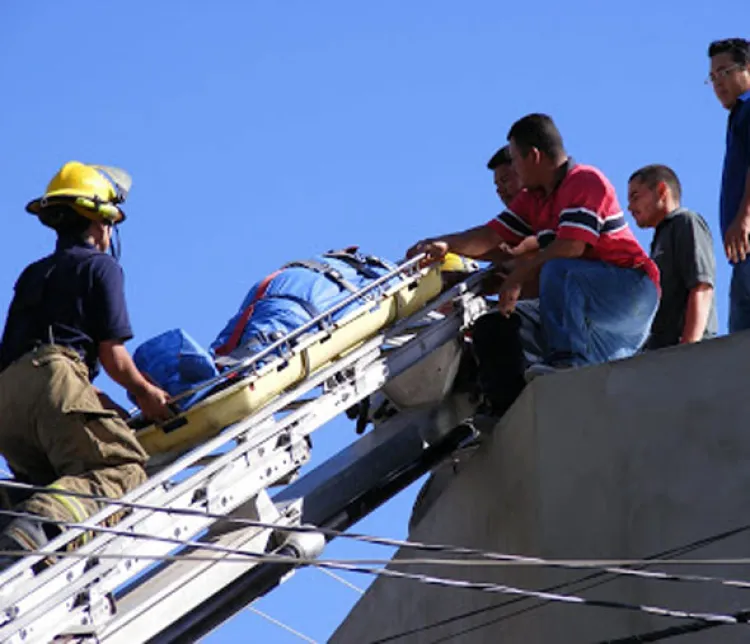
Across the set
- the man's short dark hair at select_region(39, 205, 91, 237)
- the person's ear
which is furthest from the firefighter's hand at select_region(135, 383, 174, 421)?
the person's ear

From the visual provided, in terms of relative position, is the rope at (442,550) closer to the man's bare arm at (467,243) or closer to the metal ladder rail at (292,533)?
the metal ladder rail at (292,533)

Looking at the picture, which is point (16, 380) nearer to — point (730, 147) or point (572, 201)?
point (572, 201)

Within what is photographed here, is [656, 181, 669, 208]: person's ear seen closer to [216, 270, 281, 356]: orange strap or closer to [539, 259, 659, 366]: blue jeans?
[539, 259, 659, 366]: blue jeans

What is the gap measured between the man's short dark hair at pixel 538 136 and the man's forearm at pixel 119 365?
2.84 meters

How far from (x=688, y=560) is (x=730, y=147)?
2.74 meters

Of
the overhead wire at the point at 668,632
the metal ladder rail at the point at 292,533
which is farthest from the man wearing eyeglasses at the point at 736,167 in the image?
the overhead wire at the point at 668,632

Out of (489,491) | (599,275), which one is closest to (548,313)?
(599,275)

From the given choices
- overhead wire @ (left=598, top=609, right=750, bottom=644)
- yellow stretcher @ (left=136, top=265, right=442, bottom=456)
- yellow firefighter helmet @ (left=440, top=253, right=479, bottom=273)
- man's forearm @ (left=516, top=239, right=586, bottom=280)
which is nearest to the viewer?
overhead wire @ (left=598, top=609, right=750, bottom=644)

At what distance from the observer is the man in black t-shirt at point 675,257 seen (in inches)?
443

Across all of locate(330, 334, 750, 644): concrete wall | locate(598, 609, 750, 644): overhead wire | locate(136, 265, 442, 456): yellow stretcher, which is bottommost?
locate(598, 609, 750, 644): overhead wire

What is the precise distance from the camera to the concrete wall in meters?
9.53

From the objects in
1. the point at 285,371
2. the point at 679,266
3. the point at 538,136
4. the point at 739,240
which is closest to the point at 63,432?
the point at 285,371

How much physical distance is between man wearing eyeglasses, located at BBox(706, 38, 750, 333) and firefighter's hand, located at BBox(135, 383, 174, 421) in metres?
3.12

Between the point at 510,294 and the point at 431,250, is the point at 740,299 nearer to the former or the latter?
the point at 510,294
